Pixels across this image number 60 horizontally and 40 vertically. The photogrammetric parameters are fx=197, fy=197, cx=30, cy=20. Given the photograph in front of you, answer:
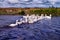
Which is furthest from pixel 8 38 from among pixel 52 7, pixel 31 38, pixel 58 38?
pixel 52 7

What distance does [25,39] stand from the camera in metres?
11.1

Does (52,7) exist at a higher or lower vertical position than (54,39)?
lower

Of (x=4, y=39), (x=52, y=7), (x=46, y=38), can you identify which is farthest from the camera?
(x=52, y=7)

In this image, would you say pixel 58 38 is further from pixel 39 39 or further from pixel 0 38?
pixel 0 38

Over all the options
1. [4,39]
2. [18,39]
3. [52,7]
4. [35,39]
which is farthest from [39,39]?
[52,7]

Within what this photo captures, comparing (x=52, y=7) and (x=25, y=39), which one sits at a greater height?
(x=25, y=39)

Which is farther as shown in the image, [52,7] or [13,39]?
[52,7]

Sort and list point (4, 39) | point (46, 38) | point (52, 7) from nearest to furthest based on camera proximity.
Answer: point (4, 39) → point (46, 38) → point (52, 7)

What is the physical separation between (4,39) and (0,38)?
17.3 inches

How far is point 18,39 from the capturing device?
10.9 metres

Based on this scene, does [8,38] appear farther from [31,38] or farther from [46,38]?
[46,38]

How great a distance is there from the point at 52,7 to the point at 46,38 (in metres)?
48.0

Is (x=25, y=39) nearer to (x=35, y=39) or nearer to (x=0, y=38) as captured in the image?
(x=35, y=39)

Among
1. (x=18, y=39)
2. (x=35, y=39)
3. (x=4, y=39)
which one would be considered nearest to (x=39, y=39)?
(x=35, y=39)
